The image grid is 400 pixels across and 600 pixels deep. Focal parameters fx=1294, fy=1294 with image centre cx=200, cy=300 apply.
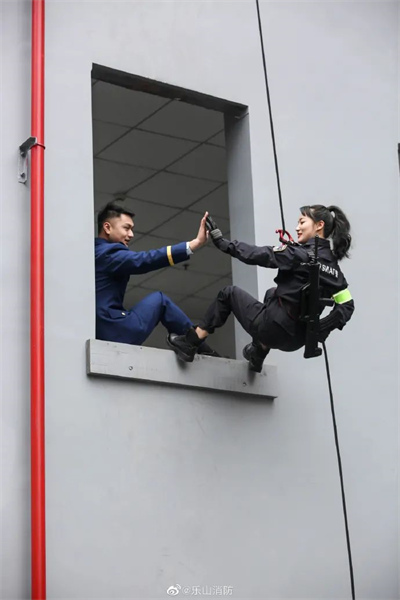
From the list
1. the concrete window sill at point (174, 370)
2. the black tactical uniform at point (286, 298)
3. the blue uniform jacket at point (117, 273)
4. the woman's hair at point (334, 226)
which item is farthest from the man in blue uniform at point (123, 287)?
the woman's hair at point (334, 226)

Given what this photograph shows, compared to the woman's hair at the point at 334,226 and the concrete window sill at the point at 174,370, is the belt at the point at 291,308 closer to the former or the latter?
the woman's hair at the point at 334,226

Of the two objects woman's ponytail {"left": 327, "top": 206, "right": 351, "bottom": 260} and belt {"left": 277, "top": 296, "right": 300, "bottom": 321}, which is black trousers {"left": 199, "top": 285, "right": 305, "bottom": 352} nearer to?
belt {"left": 277, "top": 296, "right": 300, "bottom": 321}

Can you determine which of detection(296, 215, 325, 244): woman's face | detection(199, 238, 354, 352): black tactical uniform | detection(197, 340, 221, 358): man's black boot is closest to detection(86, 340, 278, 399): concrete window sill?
detection(197, 340, 221, 358): man's black boot

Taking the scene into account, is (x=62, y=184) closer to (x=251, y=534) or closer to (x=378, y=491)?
(x=251, y=534)

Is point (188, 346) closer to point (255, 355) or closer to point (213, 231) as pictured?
point (255, 355)

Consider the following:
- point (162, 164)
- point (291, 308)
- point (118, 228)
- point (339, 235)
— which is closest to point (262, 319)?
point (291, 308)

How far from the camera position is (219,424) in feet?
25.8

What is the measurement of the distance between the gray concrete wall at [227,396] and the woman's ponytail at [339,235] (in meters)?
0.70

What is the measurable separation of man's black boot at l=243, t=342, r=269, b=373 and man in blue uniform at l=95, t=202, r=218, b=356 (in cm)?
25

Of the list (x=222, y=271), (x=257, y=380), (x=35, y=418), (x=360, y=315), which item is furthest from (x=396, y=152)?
(x=222, y=271)

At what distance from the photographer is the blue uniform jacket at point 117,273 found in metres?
7.63

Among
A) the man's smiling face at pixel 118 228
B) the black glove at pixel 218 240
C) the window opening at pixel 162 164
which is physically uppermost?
the window opening at pixel 162 164

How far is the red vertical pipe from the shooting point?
22.0ft

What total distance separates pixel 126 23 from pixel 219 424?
2593mm
